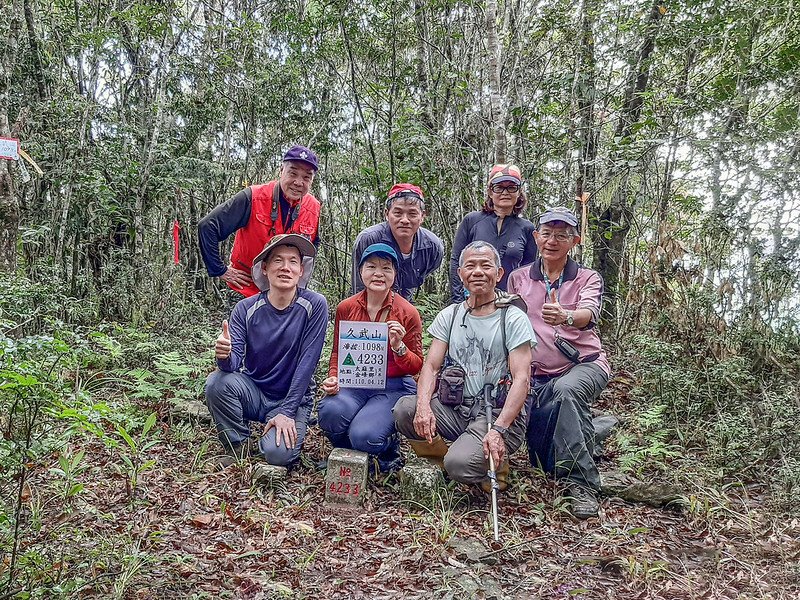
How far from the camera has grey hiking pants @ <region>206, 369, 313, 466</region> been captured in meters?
4.34

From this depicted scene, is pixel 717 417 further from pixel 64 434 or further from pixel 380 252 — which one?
pixel 64 434

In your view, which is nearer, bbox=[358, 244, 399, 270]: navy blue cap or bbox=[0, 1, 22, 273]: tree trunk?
bbox=[358, 244, 399, 270]: navy blue cap

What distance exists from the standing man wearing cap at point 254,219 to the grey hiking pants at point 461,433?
1.86m

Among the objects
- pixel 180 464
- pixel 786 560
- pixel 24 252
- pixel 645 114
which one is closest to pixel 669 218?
pixel 645 114

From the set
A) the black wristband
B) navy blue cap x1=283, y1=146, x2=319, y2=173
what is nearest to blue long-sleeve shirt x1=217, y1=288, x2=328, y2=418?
navy blue cap x1=283, y1=146, x2=319, y2=173

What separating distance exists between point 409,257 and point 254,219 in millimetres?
1434

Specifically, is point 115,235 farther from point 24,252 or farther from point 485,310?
point 485,310

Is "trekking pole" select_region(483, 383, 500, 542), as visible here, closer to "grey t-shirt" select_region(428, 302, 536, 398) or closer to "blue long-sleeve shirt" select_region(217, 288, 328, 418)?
"grey t-shirt" select_region(428, 302, 536, 398)

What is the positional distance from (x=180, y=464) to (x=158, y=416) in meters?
0.87

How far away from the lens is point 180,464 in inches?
174

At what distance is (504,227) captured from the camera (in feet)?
17.1

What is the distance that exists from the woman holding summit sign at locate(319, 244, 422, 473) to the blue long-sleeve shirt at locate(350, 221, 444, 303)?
0.39m

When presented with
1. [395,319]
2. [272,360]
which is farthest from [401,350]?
[272,360]

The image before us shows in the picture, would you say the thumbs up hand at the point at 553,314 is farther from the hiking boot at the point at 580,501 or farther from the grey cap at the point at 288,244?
the grey cap at the point at 288,244
